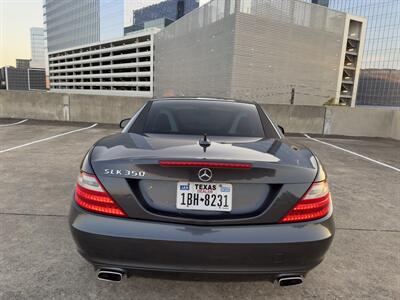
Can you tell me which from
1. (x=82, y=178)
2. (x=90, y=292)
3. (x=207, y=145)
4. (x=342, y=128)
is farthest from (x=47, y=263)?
(x=342, y=128)

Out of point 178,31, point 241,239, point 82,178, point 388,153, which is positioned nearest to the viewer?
point 241,239

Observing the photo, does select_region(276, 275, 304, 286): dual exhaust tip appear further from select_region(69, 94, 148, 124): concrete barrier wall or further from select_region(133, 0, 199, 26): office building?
select_region(133, 0, 199, 26): office building

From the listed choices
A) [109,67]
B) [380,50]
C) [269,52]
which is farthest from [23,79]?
[380,50]

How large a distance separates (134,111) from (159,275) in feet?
40.3

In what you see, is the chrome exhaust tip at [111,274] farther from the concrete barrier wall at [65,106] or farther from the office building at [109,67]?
the office building at [109,67]

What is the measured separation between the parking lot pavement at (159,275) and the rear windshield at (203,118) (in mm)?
1251

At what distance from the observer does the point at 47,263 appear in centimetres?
274

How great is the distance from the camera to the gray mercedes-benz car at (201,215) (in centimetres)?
186

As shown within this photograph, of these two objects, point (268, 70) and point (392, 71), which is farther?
point (392, 71)

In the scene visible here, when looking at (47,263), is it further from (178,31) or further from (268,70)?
(178,31)

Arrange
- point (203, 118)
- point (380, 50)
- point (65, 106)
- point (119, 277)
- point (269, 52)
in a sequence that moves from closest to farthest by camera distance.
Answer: point (119, 277)
point (203, 118)
point (65, 106)
point (269, 52)
point (380, 50)

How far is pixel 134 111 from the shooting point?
13688mm

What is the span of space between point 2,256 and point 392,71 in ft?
311

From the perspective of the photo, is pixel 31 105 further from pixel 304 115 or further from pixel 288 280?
pixel 288 280
